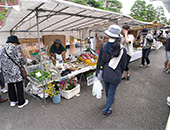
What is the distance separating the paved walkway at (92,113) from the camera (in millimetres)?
2330

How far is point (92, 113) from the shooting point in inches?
105

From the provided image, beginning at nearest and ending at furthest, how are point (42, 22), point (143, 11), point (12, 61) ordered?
point (12, 61)
point (42, 22)
point (143, 11)

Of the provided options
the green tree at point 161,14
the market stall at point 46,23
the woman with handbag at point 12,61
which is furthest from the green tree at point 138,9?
the woman with handbag at point 12,61

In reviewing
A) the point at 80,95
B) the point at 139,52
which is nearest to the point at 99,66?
the point at 80,95

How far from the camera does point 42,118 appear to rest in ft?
8.36

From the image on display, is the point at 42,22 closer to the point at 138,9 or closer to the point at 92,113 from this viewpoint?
the point at 92,113

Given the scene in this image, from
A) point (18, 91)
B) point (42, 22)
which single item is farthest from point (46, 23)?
point (18, 91)

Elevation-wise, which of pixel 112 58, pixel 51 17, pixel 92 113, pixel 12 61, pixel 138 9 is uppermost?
pixel 138 9

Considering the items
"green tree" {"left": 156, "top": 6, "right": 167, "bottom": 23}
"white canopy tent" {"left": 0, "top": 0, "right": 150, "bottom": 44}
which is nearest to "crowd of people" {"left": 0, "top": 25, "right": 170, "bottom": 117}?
"white canopy tent" {"left": 0, "top": 0, "right": 150, "bottom": 44}

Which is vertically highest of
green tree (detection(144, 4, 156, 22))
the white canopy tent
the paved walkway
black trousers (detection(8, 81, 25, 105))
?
green tree (detection(144, 4, 156, 22))

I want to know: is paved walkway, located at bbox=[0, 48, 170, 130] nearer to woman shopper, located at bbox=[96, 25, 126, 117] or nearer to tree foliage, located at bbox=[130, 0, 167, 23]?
woman shopper, located at bbox=[96, 25, 126, 117]

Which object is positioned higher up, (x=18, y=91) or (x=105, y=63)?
(x=105, y=63)

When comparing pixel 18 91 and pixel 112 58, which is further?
pixel 18 91

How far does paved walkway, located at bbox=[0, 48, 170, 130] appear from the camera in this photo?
2330mm
